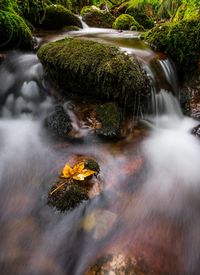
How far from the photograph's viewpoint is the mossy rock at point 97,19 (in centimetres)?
927

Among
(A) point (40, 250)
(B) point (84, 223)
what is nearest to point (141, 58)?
(B) point (84, 223)

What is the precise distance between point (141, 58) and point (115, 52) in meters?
0.57

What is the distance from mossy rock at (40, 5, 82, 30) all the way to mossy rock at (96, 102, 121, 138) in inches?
182

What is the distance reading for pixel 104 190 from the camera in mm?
2982

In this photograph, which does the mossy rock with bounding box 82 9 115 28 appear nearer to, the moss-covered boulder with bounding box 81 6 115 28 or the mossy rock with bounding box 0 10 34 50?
the moss-covered boulder with bounding box 81 6 115 28

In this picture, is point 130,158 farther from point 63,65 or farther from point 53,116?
point 63,65

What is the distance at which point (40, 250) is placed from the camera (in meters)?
2.45

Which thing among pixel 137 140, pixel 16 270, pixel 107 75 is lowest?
pixel 16 270

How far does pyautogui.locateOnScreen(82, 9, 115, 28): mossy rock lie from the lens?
365 inches

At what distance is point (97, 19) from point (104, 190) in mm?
7985

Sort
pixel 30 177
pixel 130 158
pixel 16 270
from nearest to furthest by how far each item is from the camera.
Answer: pixel 16 270 < pixel 30 177 < pixel 130 158

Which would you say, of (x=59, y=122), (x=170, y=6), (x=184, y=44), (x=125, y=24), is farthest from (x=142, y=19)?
(x=59, y=122)

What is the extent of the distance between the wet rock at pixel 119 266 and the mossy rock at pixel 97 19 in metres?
8.47

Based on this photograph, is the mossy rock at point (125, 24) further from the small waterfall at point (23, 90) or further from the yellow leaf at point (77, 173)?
the yellow leaf at point (77, 173)
